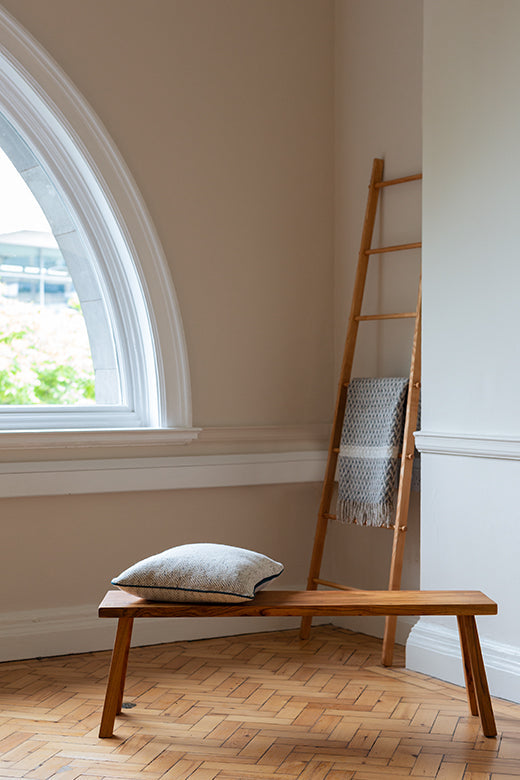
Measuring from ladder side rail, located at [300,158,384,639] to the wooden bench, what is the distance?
53.3 inches

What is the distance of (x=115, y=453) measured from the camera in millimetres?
4141

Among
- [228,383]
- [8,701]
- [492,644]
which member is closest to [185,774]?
[8,701]

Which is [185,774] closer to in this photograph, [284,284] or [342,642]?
[342,642]

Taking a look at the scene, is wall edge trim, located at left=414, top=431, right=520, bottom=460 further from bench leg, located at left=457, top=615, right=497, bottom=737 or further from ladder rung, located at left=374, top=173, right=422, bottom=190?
ladder rung, located at left=374, top=173, right=422, bottom=190

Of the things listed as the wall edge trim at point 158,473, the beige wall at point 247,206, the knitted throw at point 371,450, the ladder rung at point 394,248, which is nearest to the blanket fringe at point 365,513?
the knitted throw at point 371,450

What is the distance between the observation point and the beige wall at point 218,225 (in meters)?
4.06

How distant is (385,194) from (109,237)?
1.33 meters

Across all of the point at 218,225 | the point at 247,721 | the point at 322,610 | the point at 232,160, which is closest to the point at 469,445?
the point at 322,610

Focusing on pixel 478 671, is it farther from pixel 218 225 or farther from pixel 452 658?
pixel 218 225

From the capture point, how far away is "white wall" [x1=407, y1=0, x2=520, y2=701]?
341cm

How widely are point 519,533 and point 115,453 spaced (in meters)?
1.78

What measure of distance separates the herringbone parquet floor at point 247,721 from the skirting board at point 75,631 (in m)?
0.06

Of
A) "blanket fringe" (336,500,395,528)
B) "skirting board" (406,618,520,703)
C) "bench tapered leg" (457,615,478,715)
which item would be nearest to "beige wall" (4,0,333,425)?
"blanket fringe" (336,500,395,528)

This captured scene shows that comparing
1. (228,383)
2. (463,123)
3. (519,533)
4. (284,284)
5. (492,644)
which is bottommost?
(492,644)
